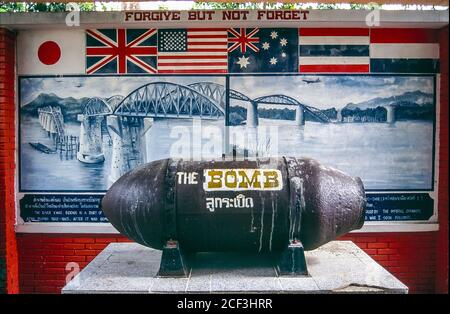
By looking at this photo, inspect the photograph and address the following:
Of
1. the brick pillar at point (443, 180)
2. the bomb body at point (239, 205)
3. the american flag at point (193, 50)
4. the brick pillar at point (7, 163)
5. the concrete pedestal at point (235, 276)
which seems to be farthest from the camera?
the american flag at point (193, 50)

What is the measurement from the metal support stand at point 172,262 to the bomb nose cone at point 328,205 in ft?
4.00

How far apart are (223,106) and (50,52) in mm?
2572

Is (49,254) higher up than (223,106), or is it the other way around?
(223,106)

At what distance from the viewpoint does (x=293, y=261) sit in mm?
4641

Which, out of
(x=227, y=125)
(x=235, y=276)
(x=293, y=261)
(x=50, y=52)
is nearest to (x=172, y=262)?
(x=235, y=276)

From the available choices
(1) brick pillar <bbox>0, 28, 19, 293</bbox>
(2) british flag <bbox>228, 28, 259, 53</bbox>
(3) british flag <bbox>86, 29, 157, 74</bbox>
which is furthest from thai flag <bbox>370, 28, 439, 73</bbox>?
(1) brick pillar <bbox>0, 28, 19, 293</bbox>

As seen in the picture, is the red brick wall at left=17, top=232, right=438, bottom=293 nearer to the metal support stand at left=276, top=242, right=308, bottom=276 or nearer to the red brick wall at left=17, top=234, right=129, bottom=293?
the red brick wall at left=17, top=234, right=129, bottom=293

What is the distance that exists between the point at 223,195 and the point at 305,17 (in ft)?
10.3

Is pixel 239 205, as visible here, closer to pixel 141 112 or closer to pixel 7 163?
pixel 141 112

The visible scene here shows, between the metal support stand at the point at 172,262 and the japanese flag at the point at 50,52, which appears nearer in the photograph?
the metal support stand at the point at 172,262

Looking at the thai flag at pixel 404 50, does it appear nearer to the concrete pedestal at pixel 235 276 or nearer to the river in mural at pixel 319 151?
the river in mural at pixel 319 151

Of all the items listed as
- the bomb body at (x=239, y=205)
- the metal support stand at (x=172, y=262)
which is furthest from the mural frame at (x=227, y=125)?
the metal support stand at (x=172, y=262)

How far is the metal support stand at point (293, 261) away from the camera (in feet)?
15.2

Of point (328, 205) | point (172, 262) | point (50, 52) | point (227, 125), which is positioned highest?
point (50, 52)
